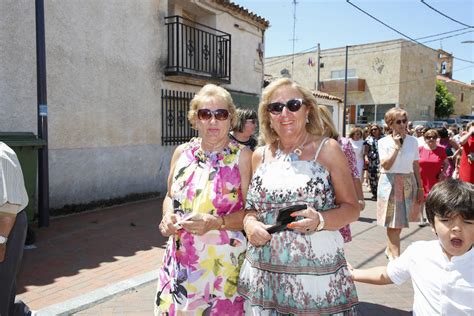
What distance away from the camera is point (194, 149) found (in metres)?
2.48

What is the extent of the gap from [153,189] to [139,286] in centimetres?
579

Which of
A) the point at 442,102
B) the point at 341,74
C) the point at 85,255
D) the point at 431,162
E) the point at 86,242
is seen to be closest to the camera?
the point at 85,255

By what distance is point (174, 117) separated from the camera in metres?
10.3

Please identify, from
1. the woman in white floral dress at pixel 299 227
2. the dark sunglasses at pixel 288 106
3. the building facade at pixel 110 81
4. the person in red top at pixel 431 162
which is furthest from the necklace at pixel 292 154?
the building facade at pixel 110 81

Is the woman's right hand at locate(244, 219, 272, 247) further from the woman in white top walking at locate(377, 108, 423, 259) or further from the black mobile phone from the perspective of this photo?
the woman in white top walking at locate(377, 108, 423, 259)

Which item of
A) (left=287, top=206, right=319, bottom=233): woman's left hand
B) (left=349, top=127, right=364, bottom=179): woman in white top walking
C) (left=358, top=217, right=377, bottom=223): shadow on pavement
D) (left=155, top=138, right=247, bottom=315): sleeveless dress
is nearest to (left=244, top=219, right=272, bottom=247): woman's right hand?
(left=287, top=206, right=319, bottom=233): woman's left hand

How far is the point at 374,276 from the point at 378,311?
2.08 meters

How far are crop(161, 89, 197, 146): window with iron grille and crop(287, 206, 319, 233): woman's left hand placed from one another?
7966 millimetres

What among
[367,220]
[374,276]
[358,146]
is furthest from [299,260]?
[358,146]

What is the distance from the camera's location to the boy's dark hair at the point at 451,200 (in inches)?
65.0

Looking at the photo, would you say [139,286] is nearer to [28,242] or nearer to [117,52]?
[28,242]

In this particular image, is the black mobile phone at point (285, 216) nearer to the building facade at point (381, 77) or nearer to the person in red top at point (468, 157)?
the person in red top at point (468, 157)

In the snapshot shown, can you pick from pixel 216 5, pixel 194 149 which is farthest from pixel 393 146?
pixel 216 5

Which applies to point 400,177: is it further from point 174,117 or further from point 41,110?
point 174,117
